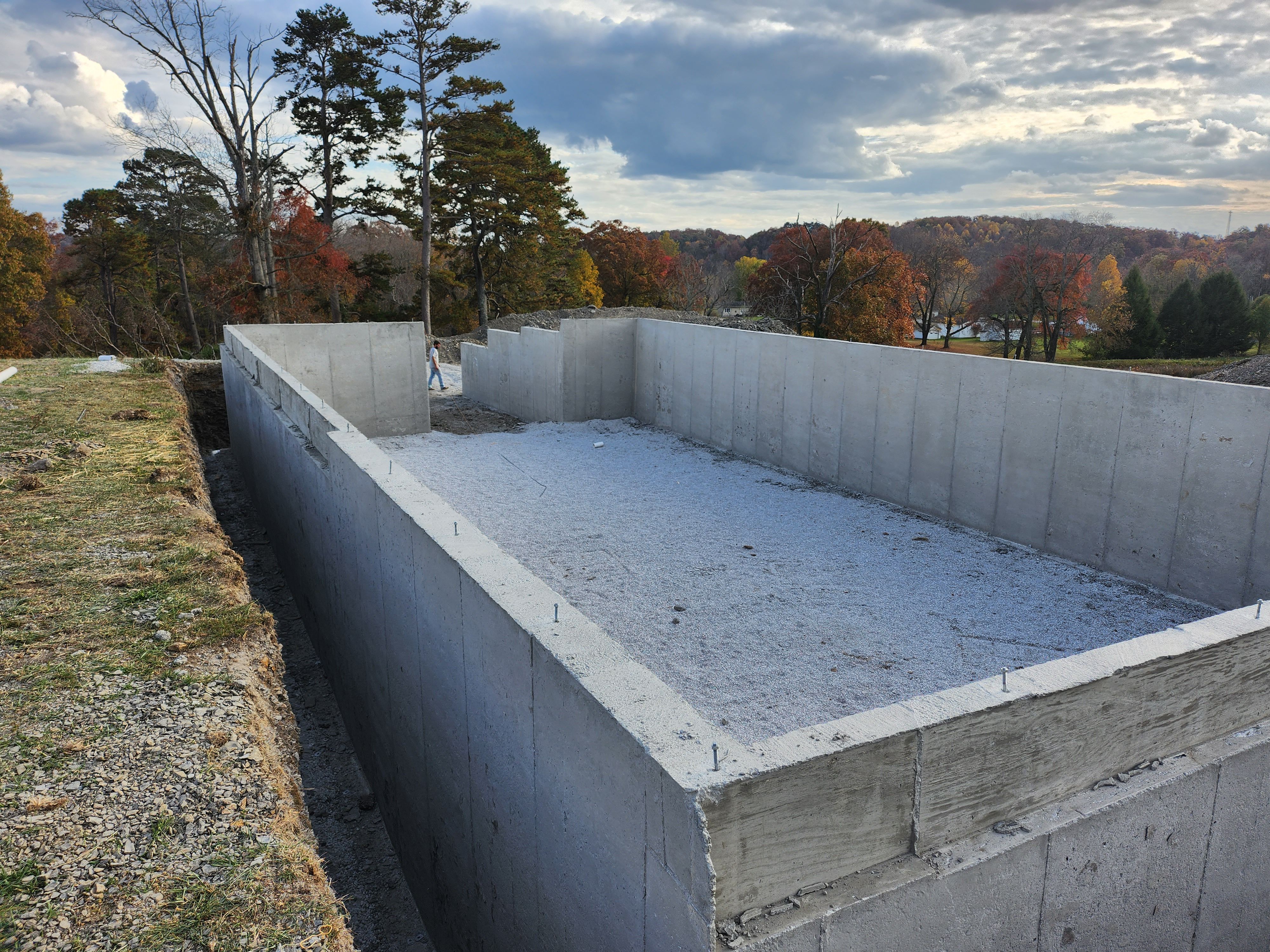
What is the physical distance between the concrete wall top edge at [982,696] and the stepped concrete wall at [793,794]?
1cm

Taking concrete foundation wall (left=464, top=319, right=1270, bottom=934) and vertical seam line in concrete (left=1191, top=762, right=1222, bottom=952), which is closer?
concrete foundation wall (left=464, top=319, right=1270, bottom=934)

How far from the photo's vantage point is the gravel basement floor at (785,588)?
6.46 metres

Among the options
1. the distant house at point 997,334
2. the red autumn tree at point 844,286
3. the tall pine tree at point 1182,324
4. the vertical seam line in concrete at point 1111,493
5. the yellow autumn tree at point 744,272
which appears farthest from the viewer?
the yellow autumn tree at point 744,272

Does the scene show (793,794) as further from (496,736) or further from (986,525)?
(986,525)

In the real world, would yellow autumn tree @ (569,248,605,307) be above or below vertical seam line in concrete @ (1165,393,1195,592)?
above

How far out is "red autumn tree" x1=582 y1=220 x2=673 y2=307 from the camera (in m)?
53.1

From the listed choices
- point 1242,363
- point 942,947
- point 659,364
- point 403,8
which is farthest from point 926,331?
point 942,947

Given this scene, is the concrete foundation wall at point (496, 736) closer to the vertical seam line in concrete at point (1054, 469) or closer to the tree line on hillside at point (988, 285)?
the vertical seam line in concrete at point (1054, 469)

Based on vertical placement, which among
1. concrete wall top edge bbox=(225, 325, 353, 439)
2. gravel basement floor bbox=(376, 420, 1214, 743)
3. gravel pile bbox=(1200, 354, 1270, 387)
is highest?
concrete wall top edge bbox=(225, 325, 353, 439)

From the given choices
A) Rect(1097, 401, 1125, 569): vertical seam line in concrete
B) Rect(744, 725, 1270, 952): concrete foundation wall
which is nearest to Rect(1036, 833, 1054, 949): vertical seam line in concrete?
Rect(744, 725, 1270, 952): concrete foundation wall

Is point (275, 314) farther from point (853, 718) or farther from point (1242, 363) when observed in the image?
point (853, 718)

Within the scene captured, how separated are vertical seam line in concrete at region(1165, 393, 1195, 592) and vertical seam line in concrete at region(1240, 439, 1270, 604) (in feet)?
1.93

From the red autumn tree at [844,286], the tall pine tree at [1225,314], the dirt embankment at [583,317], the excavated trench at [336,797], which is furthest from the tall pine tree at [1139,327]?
the excavated trench at [336,797]

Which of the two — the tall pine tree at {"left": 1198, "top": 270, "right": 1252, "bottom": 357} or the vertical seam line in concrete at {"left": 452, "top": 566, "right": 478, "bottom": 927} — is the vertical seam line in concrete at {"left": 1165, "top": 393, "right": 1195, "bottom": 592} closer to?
the vertical seam line in concrete at {"left": 452, "top": 566, "right": 478, "bottom": 927}
